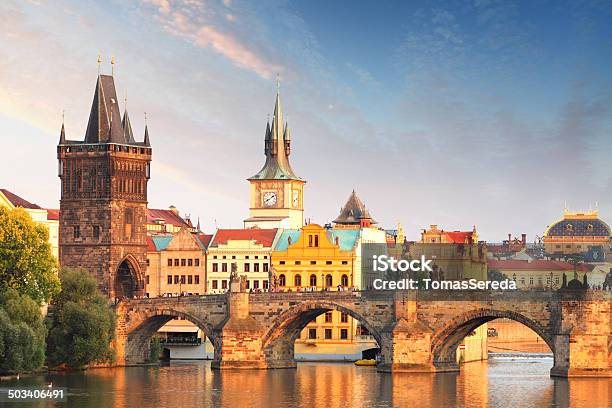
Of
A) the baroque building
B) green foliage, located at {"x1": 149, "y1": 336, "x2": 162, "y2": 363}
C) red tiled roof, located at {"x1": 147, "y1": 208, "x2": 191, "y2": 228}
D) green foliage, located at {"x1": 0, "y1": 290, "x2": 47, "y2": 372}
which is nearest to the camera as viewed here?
green foliage, located at {"x1": 0, "y1": 290, "x2": 47, "y2": 372}

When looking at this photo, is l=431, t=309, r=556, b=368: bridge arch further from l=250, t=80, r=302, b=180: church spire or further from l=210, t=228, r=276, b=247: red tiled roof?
l=250, t=80, r=302, b=180: church spire

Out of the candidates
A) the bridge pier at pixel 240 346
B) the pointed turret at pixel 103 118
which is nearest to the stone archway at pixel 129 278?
the pointed turret at pixel 103 118

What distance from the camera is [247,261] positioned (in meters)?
164

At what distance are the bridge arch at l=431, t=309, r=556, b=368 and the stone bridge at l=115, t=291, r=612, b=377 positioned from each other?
0.24 feet

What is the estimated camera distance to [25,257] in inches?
4970

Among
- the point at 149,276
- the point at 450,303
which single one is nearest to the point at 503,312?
the point at 450,303

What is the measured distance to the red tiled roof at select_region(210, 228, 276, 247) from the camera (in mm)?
165500

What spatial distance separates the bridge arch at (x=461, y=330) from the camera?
128 m

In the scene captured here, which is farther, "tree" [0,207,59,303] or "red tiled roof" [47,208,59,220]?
"red tiled roof" [47,208,59,220]

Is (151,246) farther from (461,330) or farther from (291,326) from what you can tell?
(461,330)

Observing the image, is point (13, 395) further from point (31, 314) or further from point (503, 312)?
point (503, 312)

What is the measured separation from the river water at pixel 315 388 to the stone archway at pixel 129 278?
13.1 m

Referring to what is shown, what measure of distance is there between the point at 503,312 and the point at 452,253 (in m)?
41.7

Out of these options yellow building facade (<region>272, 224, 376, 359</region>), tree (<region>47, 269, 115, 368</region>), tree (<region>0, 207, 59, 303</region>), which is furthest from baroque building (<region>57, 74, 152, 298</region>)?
tree (<region>0, 207, 59, 303</region>)
